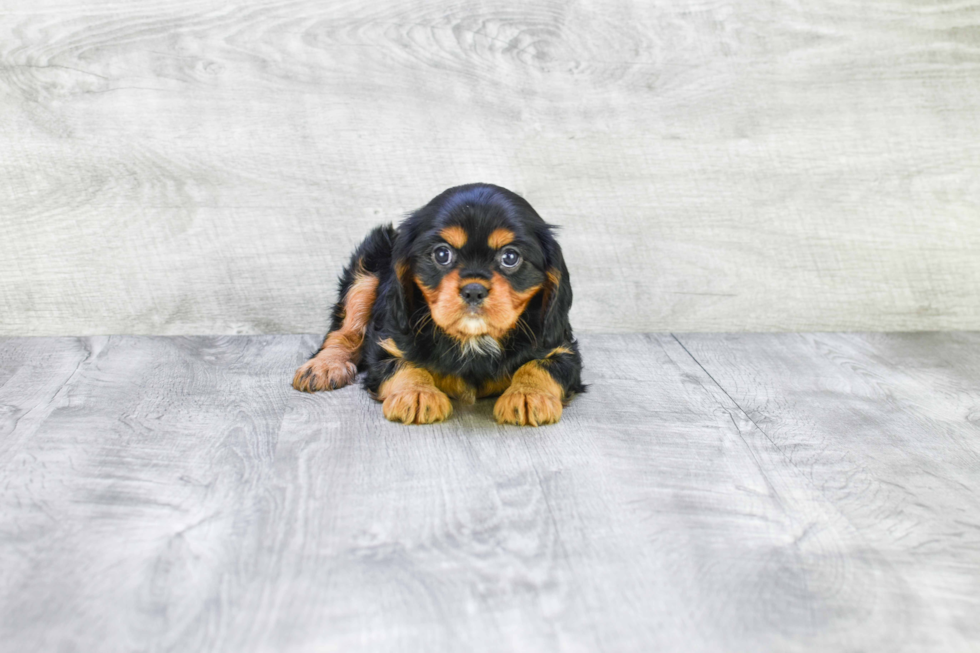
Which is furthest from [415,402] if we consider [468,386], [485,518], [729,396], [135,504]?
[729,396]

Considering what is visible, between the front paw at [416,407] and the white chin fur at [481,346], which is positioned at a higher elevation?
the white chin fur at [481,346]

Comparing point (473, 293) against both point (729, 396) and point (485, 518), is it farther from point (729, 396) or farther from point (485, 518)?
point (729, 396)

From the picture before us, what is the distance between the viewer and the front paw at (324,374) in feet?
9.89

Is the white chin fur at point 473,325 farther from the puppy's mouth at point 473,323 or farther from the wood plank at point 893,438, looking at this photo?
the wood plank at point 893,438

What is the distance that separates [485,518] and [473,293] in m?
0.71

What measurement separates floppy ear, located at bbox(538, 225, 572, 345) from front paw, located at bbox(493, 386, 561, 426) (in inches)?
7.9

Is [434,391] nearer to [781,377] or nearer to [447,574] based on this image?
[447,574]

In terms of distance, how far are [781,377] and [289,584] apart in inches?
90.3

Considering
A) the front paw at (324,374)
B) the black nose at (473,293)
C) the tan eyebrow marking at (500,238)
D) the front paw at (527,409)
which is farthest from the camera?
the front paw at (324,374)

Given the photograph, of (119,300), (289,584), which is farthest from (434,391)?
(119,300)

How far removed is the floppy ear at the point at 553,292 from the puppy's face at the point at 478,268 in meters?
0.04

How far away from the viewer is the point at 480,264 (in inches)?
99.6

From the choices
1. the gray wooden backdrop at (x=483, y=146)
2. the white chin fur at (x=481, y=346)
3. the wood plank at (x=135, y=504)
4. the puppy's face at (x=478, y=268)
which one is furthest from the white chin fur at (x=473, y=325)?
the gray wooden backdrop at (x=483, y=146)

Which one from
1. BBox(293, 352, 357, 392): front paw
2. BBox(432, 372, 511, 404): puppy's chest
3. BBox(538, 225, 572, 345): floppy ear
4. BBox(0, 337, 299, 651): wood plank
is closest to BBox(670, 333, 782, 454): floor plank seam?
BBox(538, 225, 572, 345): floppy ear
